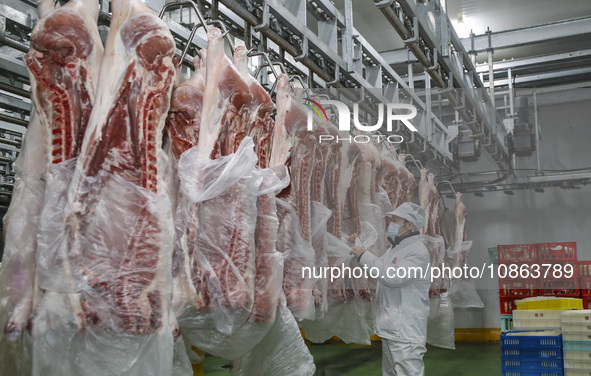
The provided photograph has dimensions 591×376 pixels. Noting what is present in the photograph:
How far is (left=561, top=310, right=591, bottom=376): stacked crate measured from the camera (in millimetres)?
4609

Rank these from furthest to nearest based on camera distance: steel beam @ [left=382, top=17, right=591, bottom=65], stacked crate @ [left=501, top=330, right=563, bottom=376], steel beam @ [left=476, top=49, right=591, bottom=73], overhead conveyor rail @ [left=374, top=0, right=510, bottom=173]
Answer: steel beam @ [left=476, top=49, right=591, bottom=73], steel beam @ [left=382, top=17, right=591, bottom=65], stacked crate @ [left=501, top=330, right=563, bottom=376], overhead conveyor rail @ [left=374, top=0, right=510, bottom=173]

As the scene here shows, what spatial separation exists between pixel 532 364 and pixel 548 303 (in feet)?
1.66

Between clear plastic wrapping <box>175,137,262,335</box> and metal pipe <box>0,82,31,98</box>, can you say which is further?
A: metal pipe <box>0,82,31,98</box>

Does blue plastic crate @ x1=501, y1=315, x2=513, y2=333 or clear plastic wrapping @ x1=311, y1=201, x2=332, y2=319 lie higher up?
clear plastic wrapping @ x1=311, y1=201, x2=332, y2=319

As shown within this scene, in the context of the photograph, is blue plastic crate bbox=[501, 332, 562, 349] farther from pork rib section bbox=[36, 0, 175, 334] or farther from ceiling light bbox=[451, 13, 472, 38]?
ceiling light bbox=[451, 13, 472, 38]

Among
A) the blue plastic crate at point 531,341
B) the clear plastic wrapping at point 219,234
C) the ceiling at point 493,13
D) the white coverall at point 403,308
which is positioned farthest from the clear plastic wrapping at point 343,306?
the ceiling at point 493,13

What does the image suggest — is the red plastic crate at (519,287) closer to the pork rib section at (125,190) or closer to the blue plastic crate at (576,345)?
the blue plastic crate at (576,345)

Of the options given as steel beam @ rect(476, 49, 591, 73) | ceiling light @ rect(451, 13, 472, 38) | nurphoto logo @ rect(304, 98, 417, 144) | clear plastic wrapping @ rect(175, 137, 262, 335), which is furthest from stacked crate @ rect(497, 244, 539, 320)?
steel beam @ rect(476, 49, 591, 73)

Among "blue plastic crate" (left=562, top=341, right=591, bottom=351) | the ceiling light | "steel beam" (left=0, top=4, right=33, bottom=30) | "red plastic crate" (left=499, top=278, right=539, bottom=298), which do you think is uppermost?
the ceiling light

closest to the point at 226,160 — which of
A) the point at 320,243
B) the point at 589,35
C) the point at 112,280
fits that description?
the point at 112,280

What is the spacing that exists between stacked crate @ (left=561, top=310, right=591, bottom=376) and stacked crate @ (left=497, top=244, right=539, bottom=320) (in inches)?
17.4

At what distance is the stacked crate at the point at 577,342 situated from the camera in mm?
4609

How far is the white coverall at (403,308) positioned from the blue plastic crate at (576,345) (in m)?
1.16

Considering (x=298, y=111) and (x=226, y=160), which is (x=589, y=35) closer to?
(x=298, y=111)
